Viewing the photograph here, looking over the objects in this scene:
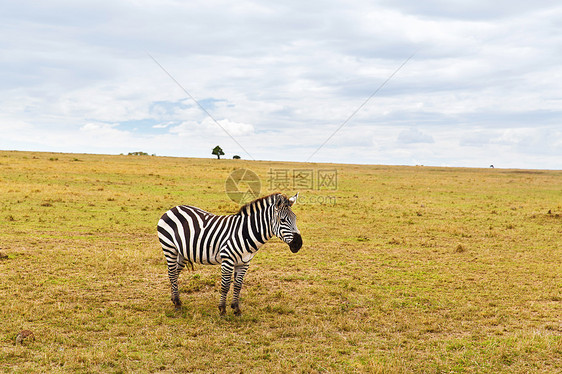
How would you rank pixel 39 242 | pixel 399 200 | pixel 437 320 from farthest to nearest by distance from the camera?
pixel 399 200 → pixel 39 242 → pixel 437 320

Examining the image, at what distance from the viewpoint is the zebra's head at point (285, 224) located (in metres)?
7.88

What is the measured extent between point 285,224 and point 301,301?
7.28ft

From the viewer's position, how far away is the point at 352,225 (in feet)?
63.6

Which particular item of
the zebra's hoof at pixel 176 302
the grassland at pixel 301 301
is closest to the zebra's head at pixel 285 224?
the grassland at pixel 301 301

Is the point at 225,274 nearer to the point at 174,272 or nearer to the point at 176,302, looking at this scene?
the point at 174,272

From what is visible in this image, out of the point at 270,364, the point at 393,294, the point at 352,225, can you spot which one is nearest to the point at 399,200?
the point at 352,225

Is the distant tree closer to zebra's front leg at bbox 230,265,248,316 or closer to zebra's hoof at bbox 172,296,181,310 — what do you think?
zebra's hoof at bbox 172,296,181,310

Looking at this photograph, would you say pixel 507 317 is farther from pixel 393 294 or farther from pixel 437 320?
pixel 393 294

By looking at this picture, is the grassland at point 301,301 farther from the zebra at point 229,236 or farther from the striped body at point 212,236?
the striped body at point 212,236

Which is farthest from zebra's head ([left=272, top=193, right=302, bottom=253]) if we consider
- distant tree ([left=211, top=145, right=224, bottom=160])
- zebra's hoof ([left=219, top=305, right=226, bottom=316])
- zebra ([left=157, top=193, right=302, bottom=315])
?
distant tree ([left=211, top=145, right=224, bottom=160])

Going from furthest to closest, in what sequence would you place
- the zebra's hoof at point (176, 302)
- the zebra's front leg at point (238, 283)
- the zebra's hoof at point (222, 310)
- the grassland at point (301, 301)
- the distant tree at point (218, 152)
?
the distant tree at point (218, 152) < the zebra's hoof at point (176, 302) < the zebra's front leg at point (238, 283) < the zebra's hoof at point (222, 310) < the grassland at point (301, 301)

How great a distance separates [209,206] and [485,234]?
13751 millimetres

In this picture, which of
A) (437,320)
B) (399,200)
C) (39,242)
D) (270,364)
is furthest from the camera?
(399,200)

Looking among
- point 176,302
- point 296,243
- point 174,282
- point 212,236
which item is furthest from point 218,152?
point 296,243
